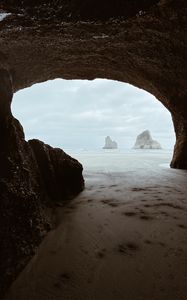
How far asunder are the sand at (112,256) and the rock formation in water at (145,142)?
1940 inches

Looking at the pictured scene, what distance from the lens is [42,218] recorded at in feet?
6.79

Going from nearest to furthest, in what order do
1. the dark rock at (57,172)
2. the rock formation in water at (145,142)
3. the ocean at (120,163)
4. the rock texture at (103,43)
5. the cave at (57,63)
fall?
the cave at (57,63) → the rock texture at (103,43) → the dark rock at (57,172) → the ocean at (120,163) → the rock formation in water at (145,142)

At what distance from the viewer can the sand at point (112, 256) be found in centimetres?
135

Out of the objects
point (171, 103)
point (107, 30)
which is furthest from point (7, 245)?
point (171, 103)

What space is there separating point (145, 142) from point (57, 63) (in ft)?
165

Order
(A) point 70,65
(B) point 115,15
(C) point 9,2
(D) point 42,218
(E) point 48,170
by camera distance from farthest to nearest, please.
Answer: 1. (A) point 70,65
2. (E) point 48,170
3. (B) point 115,15
4. (C) point 9,2
5. (D) point 42,218

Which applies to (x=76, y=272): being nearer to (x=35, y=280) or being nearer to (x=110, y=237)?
(x=35, y=280)

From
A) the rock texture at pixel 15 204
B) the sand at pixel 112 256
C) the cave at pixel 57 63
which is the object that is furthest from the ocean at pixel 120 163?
the rock texture at pixel 15 204

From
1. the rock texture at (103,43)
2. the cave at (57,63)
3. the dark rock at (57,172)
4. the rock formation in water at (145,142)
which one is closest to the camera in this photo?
the cave at (57,63)

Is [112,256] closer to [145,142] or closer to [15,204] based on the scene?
[15,204]

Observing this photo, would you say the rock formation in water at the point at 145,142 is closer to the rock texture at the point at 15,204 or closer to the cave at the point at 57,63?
the cave at the point at 57,63

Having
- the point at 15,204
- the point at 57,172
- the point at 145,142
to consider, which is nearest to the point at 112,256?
the point at 15,204

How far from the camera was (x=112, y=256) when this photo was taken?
1.66 metres

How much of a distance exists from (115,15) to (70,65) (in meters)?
2.83
